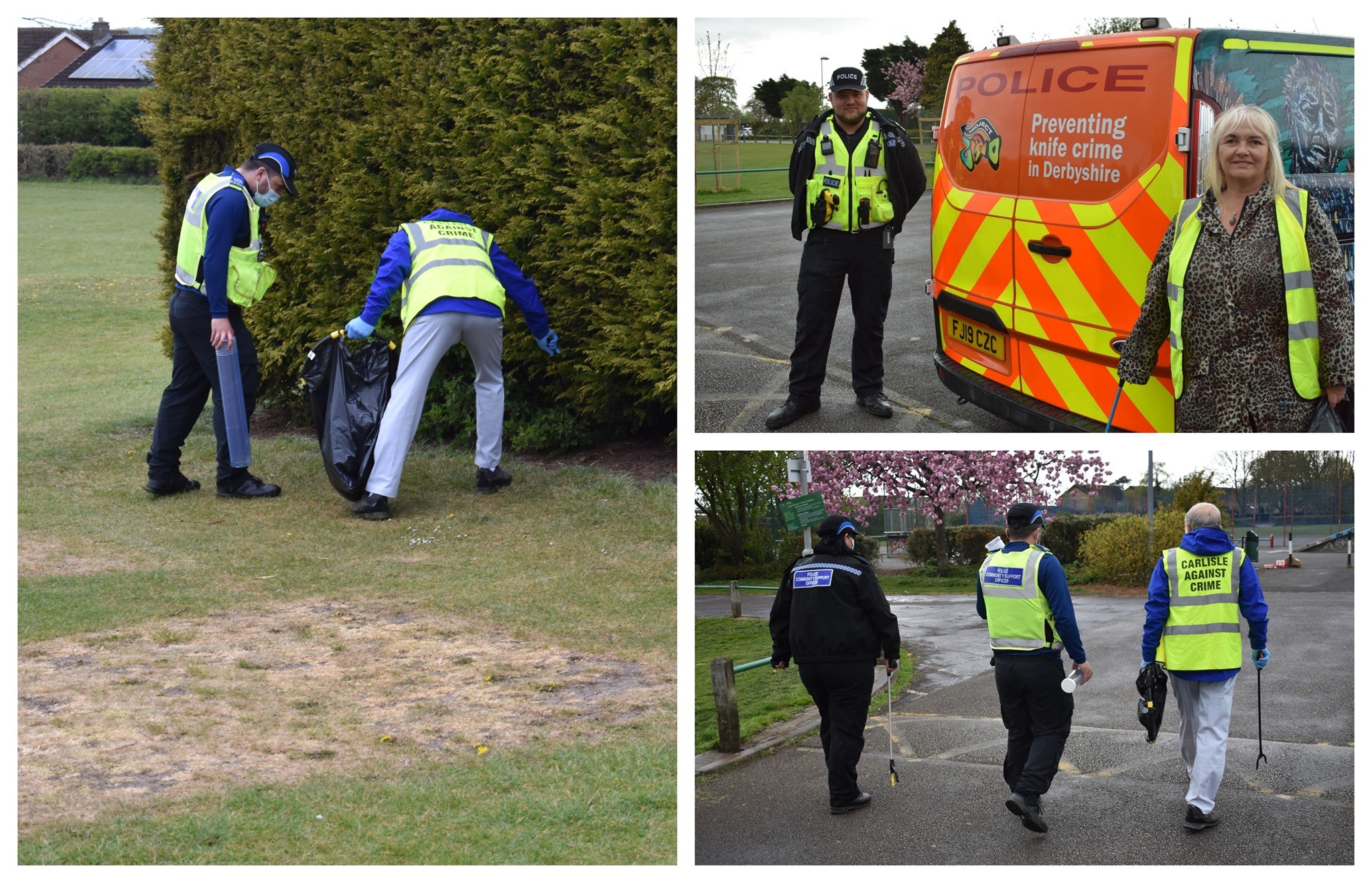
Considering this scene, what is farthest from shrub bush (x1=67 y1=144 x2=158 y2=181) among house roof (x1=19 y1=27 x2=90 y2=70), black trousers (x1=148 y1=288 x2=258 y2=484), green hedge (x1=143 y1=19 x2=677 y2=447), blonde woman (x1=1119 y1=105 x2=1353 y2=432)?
blonde woman (x1=1119 y1=105 x2=1353 y2=432)

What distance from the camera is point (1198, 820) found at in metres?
4.77

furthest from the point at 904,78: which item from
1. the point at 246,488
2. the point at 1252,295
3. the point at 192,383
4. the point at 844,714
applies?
the point at 192,383

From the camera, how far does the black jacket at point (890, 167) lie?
16.8 feet

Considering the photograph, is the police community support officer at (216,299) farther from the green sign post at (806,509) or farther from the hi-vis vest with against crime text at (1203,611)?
the hi-vis vest with against crime text at (1203,611)

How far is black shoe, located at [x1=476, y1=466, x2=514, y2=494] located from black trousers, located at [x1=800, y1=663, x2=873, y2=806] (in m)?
3.23

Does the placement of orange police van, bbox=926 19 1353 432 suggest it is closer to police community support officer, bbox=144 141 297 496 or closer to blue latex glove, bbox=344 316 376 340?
blue latex glove, bbox=344 316 376 340

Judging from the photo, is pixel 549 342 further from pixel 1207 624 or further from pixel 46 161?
pixel 46 161

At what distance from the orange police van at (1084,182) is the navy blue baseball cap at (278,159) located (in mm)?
4281

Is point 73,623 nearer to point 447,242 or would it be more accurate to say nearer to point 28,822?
point 28,822

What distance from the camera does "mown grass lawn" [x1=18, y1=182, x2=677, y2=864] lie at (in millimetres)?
3793

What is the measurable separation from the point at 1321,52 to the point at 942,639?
Answer: 22.2ft

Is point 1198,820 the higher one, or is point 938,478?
point 938,478

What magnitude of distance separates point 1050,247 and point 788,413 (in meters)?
1.08

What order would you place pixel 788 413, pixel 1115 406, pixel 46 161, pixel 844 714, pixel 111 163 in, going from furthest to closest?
pixel 46 161 < pixel 111 163 < pixel 844 714 < pixel 788 413 < pixel 1115 406
